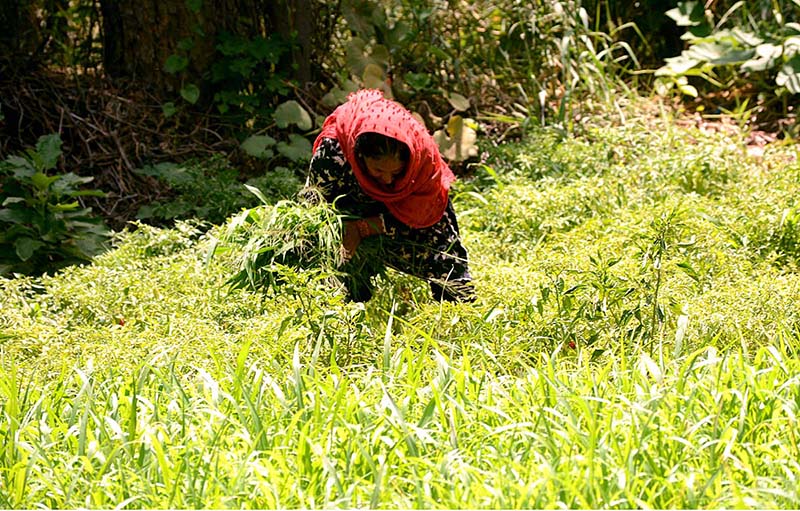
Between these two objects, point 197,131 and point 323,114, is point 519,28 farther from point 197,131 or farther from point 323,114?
point 197,131

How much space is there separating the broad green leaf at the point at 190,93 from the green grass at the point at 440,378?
70.1 inches

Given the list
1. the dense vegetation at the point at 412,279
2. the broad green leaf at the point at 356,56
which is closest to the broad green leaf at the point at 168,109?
the dense vegetation at the point at 412,279

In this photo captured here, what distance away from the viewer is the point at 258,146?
5.93m

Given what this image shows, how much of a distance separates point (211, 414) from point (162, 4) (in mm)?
4162

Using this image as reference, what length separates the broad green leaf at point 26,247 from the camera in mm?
4611

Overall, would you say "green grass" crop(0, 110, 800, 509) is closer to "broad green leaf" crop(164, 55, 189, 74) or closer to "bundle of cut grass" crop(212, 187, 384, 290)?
"bundle of cut grass" crop(212, 187, 384, 290)

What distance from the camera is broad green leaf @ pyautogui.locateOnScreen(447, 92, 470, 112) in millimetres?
6293

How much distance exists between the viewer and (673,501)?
2270 mm

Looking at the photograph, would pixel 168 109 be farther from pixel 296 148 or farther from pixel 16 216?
pixel 16 216

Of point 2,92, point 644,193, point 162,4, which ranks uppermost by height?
point 162,4

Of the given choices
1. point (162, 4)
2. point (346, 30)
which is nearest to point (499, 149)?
point (346, 30)

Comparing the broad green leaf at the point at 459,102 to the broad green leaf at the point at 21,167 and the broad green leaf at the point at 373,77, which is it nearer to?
the broad green leaf at the point at 373,77

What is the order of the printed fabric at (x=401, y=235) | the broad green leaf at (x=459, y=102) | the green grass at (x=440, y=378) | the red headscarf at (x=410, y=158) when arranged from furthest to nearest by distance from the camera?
the broad green leaf at (x=459, y=102) < the printed fabric at (x=401, y=235) < the red headscarf at (x=410, y=158) < the green grass at (x=440, y=378)

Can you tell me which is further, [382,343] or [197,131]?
[197,131]
